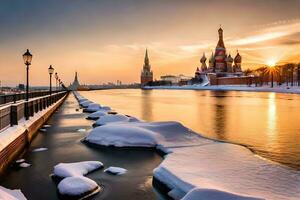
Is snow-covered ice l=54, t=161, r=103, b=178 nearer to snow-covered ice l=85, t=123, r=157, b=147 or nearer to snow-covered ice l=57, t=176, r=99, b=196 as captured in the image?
snow-covered ice l=57, t=176, r=99, b=196

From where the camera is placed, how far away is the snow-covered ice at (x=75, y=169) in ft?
31.6

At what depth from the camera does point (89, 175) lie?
9.82 metres

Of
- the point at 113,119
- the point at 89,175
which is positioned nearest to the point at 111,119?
the point at 113,119

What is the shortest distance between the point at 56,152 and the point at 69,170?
3.54m

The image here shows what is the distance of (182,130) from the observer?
621 inches

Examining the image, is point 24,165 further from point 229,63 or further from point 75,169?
point 229,63

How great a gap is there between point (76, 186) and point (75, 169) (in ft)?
5.98

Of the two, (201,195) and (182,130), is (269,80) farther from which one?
(201,195)

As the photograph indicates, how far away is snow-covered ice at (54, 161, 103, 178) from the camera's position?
9625mm

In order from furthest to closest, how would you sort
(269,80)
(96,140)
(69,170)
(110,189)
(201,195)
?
1. (269,80)
2. (96,140)
3. (69,170)
4. (110,189)
5. (201,195)

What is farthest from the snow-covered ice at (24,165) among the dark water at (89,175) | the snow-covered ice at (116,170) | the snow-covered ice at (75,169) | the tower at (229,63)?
the tower at (229,63)

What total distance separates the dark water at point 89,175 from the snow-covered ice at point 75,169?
10.2 inches

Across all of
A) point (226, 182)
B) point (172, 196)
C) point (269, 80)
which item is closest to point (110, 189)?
point (172, 196)

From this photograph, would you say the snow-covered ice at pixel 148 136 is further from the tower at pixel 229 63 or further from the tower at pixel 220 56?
the tower at pixel 229 63
